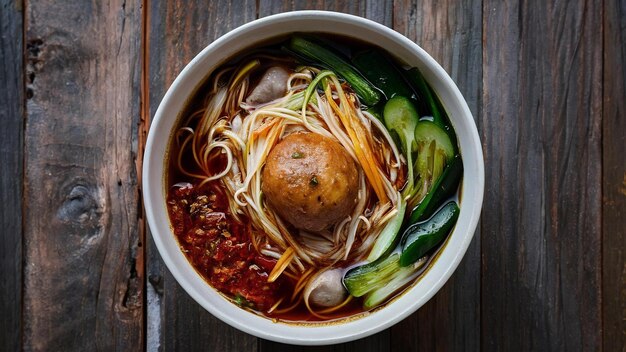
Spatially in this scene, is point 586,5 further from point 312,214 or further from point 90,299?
point 90,299

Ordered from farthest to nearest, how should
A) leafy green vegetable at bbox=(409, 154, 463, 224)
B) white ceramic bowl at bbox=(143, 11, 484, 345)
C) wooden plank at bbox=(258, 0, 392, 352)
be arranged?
wooden plank at bbox=(258, 0, 392, 352) → leafy green vegetable at bbox=(409, 154, 463, 224) → white ceramic bowl at bbox=(143, 11, 484, 345)

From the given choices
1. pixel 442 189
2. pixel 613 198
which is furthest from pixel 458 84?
pixel 613 198

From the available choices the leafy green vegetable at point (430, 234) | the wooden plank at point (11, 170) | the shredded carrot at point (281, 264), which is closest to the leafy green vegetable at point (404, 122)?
the leafy green vegetable at point (430, 234)

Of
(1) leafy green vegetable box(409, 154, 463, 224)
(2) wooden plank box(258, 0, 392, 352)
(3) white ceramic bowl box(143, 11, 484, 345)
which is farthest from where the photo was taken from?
(2) wooden plank box(258, 0, 392, 352)

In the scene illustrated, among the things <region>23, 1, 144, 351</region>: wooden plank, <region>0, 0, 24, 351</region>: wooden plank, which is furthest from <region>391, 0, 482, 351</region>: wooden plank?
<region>0, 0, 24, 351</region>: wooden plank

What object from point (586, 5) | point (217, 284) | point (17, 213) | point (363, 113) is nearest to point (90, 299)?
point (17, 213)

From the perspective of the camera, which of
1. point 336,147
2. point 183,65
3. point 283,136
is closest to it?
point 336,147

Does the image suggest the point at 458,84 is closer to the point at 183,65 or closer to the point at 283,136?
the point at 283,136

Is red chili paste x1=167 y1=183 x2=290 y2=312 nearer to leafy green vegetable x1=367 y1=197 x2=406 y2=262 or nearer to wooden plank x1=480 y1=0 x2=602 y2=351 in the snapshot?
leafy green vegetable x1=367 y1=197 x2=406 y2=262
